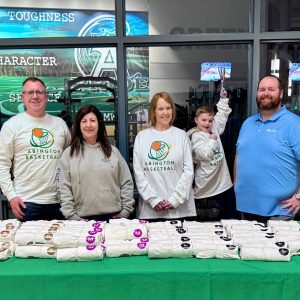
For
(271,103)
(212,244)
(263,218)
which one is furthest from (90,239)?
(271,103)

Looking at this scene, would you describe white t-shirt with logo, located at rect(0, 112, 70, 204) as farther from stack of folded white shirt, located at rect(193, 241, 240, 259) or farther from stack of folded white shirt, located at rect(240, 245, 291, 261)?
stack of folded white shirt, located at rect(240, 245, 291, 261)

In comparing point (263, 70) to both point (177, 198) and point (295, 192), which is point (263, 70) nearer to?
point (295, 192)

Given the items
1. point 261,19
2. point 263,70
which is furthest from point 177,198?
point 261,19

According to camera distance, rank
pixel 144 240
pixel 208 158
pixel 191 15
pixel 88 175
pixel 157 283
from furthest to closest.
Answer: pixel 191 15, pixel 208 158, pixel 88 175, pixel 144 240, pixel 157 283

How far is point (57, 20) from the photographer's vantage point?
11.5 feet

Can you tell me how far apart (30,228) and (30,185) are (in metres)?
0.74

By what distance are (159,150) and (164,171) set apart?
0.52ft

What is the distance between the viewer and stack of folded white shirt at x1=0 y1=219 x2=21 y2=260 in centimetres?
172

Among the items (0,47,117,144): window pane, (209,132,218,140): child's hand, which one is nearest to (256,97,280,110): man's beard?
(209,132,218,140): child's hand

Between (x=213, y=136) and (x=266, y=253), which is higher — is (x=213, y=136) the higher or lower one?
the higher one

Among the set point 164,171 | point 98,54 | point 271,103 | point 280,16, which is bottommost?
point 164,171

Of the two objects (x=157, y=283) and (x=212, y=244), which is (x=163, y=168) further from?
(x=157, y=283)

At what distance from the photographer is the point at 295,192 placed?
8.11 feet

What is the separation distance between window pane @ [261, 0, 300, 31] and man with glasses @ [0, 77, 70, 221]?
214 centimetres
